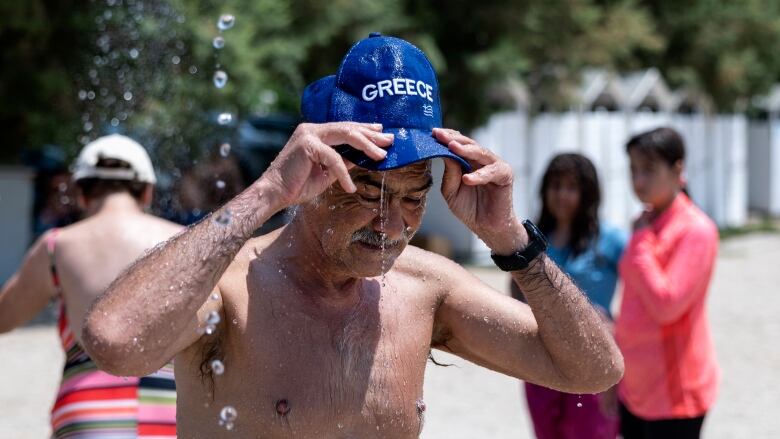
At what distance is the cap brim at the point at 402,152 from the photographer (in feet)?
6.70

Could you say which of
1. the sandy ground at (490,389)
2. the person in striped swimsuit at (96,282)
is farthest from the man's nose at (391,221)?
the sandy ground at (490,389)

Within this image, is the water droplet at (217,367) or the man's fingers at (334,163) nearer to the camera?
the man's fingers at (334,163)

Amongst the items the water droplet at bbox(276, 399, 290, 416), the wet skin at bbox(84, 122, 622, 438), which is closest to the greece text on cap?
the wet skin at bbox(84, 122, 622, 438)

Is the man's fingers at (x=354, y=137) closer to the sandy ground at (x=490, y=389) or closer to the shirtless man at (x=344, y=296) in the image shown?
the shirtless man at (x=344, y=296)

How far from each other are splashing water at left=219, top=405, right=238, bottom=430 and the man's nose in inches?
18.6

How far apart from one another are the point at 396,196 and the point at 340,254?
0.18 metres

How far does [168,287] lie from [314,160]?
1.19 feet

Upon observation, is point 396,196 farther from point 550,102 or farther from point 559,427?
point 550,102

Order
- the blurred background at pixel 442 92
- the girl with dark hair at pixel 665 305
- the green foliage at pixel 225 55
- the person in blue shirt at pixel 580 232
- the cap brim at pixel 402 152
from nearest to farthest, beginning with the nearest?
the cap brim at pixel 402 152, the girl with dark hair at pixel 665 305, the person in blue shirt at pixel 580 232, the blurred background at pixel 442 92, the green foliage at pixel 225 55

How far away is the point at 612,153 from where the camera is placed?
18219mm

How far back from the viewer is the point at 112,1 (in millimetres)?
10320

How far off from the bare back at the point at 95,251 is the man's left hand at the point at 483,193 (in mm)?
1621

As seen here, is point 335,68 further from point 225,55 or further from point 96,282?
point 96,282

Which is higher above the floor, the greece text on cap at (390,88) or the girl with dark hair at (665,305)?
the greece text on cap at (390,88)
